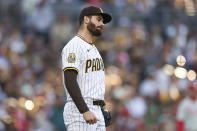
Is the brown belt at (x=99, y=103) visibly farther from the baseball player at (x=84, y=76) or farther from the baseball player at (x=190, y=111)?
the baseball player at (x=190, y=111)

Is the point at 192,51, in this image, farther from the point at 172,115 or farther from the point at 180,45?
the point at 172,115

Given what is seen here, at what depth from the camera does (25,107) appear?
13484mm

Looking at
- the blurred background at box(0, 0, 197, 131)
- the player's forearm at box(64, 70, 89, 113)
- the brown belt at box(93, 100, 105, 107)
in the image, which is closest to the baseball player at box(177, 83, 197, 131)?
the blurred background at box(0, 0, 197, 131)

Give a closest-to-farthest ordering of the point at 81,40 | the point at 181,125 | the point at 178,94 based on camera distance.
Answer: the point at 81,40
the point at 181,125
the point at 178,94

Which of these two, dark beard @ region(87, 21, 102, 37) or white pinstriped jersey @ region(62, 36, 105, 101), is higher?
dark beard @ region(87, 21, 102, 37)

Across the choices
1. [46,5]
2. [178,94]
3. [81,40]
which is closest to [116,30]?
[46,5]

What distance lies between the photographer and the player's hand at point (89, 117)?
6333 millimetres

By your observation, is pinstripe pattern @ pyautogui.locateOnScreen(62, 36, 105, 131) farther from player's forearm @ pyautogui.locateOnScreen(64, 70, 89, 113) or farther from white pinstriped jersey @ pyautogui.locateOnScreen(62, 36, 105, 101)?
player's forearm @ pyautogui.locateOnScreen(64, 70, 89, 113)

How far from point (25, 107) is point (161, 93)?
3.82 metres

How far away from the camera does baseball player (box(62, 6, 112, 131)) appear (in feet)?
21.3

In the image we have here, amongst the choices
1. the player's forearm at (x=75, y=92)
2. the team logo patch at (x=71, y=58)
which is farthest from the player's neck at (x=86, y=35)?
the player's forearm at (x=75, y=92)

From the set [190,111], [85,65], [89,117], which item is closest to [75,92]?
[89,117]

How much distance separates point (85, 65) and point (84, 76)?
0.39ft

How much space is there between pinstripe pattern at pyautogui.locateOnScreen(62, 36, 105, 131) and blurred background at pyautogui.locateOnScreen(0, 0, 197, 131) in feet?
18.5
